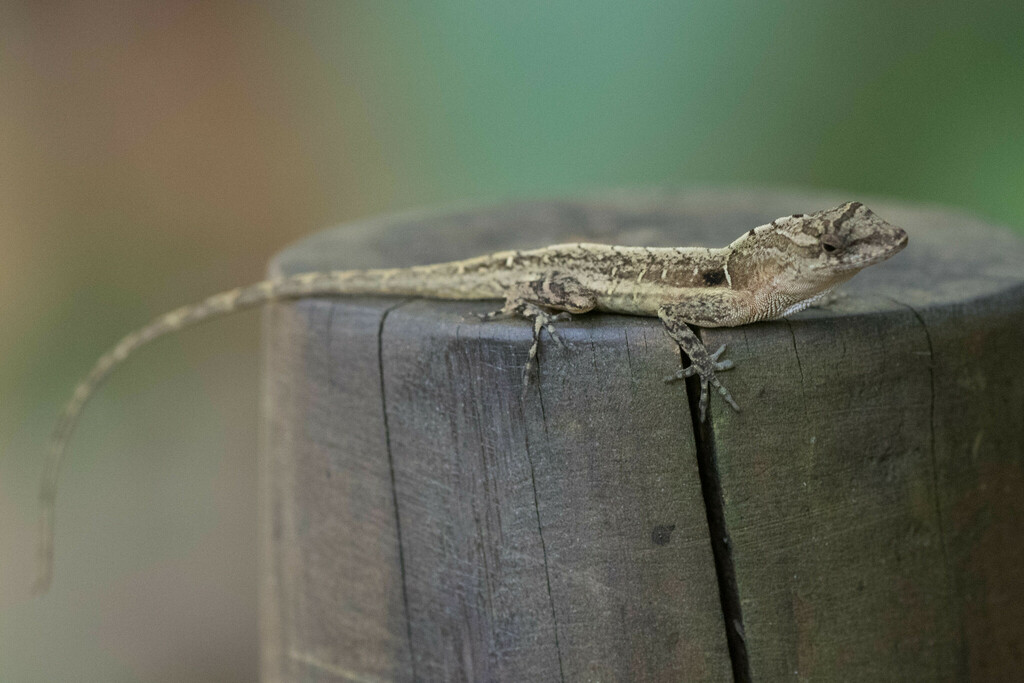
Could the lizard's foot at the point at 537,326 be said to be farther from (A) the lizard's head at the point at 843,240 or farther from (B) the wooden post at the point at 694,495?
(A) the lizard's head at the point at 843,240

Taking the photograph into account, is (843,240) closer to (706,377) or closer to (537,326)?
(706,377)

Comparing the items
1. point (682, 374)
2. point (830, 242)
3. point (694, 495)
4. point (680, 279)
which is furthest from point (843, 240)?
point (694, 495)

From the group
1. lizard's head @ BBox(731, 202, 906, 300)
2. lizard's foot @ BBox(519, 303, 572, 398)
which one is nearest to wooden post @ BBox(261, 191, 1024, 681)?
lizard's foot @ BBox(519, 303, 572, 398)

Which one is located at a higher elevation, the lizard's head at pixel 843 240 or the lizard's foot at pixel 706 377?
the lizard's head at pixel 843 240

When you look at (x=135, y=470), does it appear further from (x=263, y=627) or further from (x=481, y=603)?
(x=481, y=603)

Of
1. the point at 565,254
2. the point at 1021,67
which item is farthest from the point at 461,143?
the point at 565,254

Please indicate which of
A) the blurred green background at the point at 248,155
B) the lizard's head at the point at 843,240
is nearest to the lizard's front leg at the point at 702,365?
the lizard's head at the point at 843,240

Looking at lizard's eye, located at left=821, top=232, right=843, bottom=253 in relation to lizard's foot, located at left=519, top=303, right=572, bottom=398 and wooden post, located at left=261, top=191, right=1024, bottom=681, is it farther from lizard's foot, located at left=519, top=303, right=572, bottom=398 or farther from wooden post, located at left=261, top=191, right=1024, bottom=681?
lizard's foot, located at left=519, top=303, right=572, bottom=398

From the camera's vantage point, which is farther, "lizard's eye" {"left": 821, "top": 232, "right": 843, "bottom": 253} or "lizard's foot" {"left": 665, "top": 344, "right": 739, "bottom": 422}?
"lizard's eye" {"left": 821, "top": 232, "right": 843, "bottom": 253}
